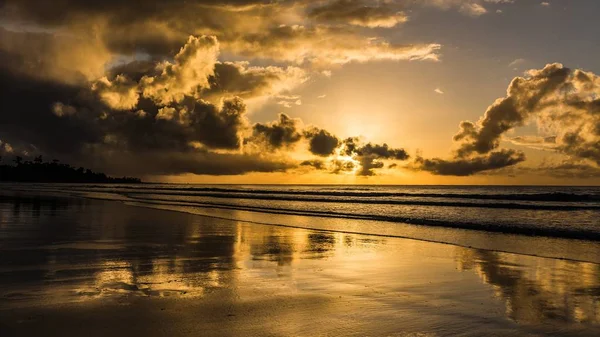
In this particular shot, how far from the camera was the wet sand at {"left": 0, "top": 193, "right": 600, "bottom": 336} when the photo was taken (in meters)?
7.91

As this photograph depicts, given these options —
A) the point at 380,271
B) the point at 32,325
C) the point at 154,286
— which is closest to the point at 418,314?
the point at 380,271

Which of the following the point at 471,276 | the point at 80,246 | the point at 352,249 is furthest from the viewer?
the point at 352,249

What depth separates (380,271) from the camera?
44.4 ft

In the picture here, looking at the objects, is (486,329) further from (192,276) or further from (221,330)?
(192,276)

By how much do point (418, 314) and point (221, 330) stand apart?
3.59m

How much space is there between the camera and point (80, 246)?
1678cm

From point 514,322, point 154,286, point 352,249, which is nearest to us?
point 514,322

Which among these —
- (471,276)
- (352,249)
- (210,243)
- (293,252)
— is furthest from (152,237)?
(471,276)

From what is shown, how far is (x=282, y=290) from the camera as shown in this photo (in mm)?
10672

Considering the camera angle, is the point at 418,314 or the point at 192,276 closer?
the point at 418,314

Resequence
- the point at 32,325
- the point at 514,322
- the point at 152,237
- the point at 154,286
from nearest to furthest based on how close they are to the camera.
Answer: the point at 32,325 → the point at 514,322 → the point at 154,286 → the point at 152,237

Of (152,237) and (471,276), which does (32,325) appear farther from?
(152,237)

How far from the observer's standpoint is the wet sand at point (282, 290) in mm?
7906

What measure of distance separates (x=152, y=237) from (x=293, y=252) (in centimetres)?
697
